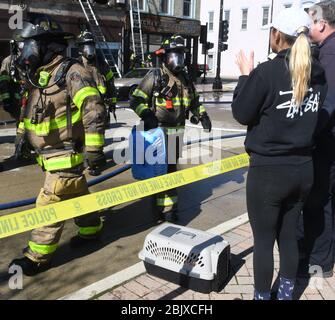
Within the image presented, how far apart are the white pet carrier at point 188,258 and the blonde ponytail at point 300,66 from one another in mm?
1347

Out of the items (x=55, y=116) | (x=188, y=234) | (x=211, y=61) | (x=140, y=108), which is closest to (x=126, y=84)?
(x=140, y=108)

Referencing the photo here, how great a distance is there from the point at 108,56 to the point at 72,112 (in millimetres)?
19682

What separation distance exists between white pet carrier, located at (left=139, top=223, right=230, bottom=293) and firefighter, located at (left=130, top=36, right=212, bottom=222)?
4.17ft

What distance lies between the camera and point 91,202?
9.80 ft

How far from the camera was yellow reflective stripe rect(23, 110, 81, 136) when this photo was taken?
3.32 m

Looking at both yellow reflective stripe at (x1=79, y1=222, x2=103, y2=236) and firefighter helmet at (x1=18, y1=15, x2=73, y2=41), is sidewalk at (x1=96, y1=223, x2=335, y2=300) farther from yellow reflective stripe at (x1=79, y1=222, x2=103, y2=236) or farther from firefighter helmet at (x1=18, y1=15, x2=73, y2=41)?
firefighter helmet at (x1=18, y1=15, x2=73, y2=41)

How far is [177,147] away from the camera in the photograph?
4.79m

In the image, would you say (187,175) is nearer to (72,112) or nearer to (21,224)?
(72,112)

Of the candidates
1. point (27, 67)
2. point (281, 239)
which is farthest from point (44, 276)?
point (281, 239)

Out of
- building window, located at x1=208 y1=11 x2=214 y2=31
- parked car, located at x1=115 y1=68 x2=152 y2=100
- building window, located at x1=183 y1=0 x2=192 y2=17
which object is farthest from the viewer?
building window, located at x1=208 y1=11 x2=214 y2=31

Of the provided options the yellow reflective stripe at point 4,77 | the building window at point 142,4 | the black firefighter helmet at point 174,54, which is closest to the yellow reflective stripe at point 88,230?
the black firefighter helmet at point 174,54

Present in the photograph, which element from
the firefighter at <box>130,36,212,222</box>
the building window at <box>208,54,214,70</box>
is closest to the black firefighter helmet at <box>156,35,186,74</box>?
the firefighter at <box>130,36,212,222</box>

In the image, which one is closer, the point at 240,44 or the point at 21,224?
the point at 21,224
